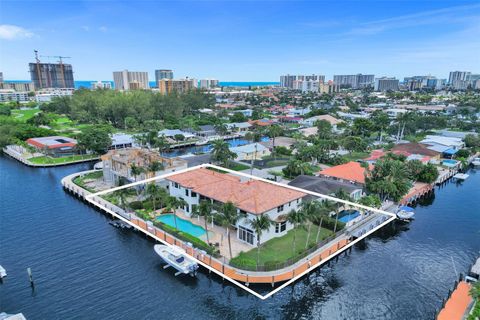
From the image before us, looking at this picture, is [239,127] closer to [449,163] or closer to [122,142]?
[122,142]

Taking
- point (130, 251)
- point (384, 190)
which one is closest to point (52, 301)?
point (130, 251)

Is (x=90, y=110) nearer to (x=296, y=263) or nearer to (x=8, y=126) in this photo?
(x=8, y=126)

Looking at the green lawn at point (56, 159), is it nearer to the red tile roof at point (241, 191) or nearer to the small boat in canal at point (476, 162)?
the red tile roof at point (241, 191)

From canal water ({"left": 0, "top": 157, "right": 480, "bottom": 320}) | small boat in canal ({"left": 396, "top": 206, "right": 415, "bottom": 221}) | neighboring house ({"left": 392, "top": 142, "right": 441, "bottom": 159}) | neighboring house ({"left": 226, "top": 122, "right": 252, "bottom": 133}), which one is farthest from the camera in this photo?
neighboring house ({"left": 226, "top": 122, "right": 252, "bottom": 133})

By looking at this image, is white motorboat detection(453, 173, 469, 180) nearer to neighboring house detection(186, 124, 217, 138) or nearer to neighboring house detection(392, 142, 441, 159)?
neighboring house detection(392, 142, 441, 159)

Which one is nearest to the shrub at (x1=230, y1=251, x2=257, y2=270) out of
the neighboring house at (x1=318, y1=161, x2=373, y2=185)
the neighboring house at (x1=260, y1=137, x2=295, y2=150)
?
the neighboring house at (x1=318, y1=161, x2=373, y2=185)

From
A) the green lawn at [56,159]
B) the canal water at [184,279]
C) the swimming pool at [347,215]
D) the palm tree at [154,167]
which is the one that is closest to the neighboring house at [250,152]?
the palm tree at [154,167]
